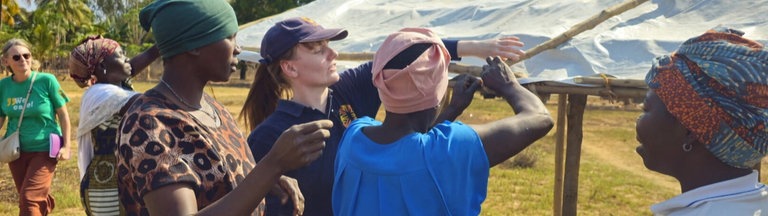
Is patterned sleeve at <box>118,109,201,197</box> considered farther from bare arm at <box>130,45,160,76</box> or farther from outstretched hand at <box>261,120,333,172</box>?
bare arm at <box>130,45,160,76</box>

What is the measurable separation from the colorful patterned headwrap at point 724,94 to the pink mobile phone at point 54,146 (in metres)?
4.49

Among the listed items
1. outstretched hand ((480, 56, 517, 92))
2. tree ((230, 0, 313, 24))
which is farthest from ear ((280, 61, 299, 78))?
tree ((230, 0, 313, 24))

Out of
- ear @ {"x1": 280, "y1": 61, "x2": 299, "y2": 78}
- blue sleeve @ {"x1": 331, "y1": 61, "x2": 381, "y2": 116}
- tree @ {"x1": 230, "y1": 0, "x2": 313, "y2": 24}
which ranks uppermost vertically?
ear @ {"x1": 280, "y1": 61, "x2": 299, "y2": 78}

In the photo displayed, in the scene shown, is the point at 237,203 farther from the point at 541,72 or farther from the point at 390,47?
the point at 541,72

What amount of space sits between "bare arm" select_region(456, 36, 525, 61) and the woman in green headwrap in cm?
99

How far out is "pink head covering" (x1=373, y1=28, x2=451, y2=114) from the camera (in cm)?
202

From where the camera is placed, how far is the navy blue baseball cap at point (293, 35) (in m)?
2.87

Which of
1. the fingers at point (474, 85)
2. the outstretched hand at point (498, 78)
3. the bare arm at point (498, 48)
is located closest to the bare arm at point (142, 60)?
the bare arm at point (498, 48)

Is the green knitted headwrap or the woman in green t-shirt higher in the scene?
the green knitted headwrap

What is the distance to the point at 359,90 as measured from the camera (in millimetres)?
3213

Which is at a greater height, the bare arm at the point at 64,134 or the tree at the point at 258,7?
the bare arm at the point at 64,134

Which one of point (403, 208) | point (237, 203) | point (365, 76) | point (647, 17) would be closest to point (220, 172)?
point (237, 203)

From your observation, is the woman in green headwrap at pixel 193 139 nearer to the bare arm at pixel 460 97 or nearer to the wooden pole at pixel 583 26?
the bare arm at pixel 460 97

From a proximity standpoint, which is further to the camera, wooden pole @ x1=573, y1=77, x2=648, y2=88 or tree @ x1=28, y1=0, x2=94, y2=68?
tree @ x1=28, y1=0, x2=94, y2=68
